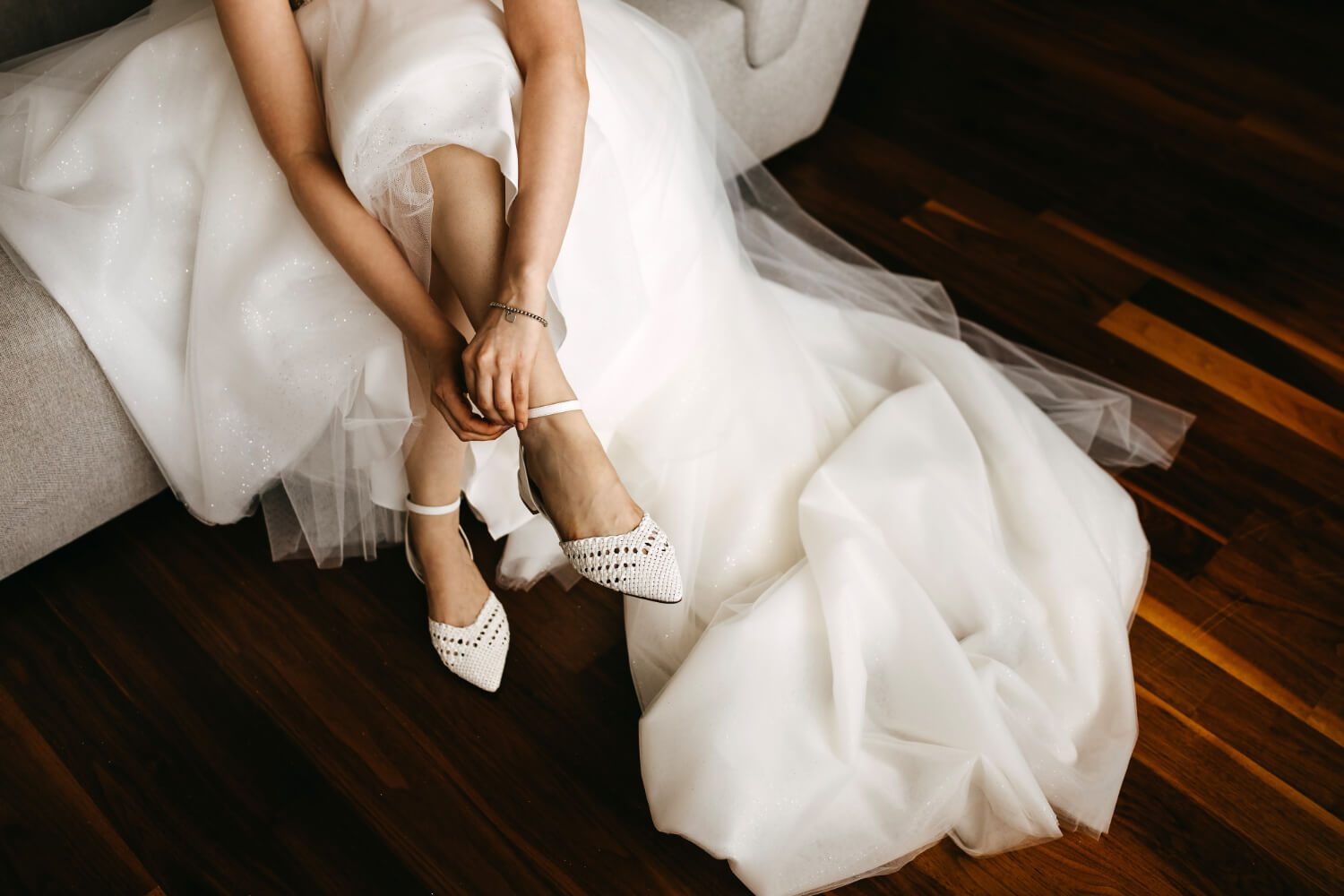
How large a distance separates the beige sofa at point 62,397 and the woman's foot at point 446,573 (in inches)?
15.3

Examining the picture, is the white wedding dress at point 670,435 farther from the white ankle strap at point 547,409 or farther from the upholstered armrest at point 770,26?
the upholstered armrest at point 770,26

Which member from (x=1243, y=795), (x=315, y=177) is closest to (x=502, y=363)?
(x=315, y=177)

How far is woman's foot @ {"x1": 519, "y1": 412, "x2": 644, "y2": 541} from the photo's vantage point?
1.03 metres

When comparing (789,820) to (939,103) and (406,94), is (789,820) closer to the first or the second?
(406,94)

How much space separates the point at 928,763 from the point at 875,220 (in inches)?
48.2

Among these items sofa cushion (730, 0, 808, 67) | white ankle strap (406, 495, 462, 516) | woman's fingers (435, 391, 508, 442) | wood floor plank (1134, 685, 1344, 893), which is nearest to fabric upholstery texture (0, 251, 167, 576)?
white ankle strap (406, 495, 462, 516)

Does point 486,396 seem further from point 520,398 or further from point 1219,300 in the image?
point 1219,300

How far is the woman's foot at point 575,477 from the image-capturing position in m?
1.03

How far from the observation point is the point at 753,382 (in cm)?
131

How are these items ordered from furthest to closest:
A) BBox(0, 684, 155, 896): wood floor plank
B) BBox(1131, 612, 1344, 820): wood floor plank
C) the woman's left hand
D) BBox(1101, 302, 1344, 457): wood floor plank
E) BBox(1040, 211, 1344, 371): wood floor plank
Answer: BBox(1040, 211, 1344, 371): wood floor plank
BBox(1101, 302, 1344, 457): wood floor plank
BBox(1131, 612, 1344, 820): wood floor plank
BBox(0, 684, 155, 896): wood floor plank
the woman's left hand

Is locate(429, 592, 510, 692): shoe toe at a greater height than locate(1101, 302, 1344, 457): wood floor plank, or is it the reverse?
locate(429, 592, 510, 692): shoe toe

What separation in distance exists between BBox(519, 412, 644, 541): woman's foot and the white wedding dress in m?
0.14

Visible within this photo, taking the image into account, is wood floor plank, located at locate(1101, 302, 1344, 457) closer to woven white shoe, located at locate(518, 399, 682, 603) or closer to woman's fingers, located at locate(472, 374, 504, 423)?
woven white shoe, located at locate(518, 399, 682, 603)

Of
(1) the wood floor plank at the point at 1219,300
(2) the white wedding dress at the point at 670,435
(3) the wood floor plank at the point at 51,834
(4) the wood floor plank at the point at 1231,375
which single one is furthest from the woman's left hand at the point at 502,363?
(1) the wood floor plank at the point at 1219,300
